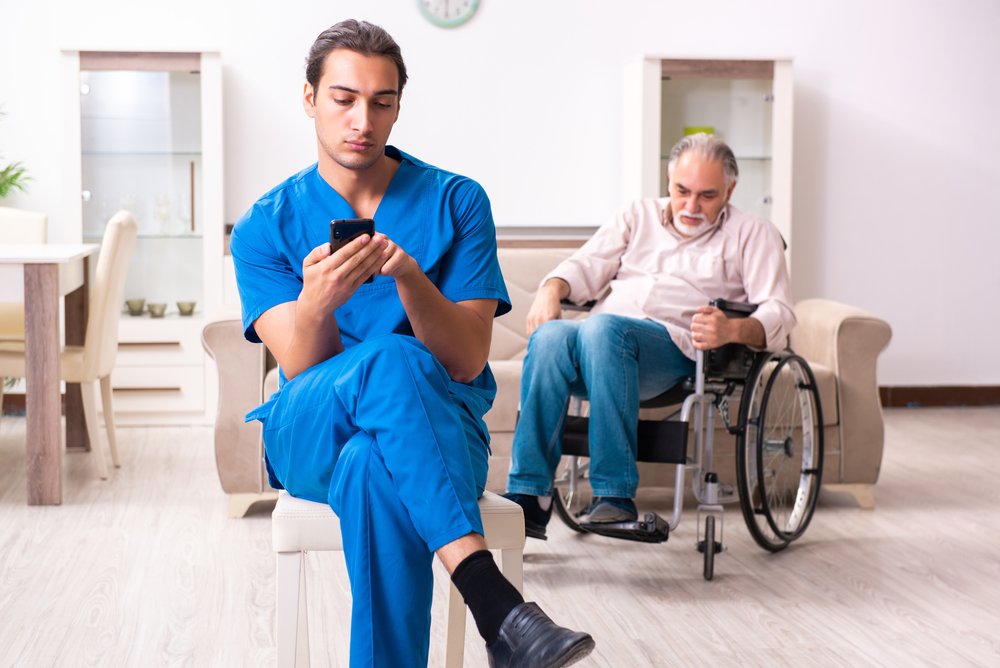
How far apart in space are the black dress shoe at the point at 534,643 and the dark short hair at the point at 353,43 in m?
0.82

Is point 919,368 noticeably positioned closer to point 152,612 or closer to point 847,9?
point 847,9

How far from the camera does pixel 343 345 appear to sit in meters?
1.86

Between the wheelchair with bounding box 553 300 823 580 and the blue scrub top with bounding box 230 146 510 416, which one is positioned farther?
the wheelchair with bounding box 553 300 823 580

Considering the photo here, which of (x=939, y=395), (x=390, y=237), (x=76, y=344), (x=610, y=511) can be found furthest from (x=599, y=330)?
(x=939, y=395)

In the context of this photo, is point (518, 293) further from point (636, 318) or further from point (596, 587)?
point (596, 587)

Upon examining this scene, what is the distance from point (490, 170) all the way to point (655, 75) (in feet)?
A: 2.61

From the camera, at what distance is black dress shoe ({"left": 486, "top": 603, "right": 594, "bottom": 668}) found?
5.11ft

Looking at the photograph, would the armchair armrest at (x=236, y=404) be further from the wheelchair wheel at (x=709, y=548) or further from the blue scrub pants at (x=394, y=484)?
the blue scrub pants at (x=394, y=484)

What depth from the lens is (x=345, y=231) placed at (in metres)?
1.65

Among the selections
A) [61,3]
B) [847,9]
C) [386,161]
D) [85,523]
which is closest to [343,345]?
[386,161]

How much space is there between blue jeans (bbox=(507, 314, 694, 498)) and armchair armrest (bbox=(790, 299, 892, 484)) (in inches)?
33.3

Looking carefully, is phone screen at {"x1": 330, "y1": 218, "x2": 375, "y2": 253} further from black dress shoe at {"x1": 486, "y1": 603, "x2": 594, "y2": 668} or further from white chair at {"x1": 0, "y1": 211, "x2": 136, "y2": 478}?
white chair at {"x1": 0, "y1": 211, "x2": 136, "y2": 478}

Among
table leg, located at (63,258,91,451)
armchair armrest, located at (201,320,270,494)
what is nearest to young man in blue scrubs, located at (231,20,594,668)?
armchair armrest, located at (201,320,270,494)

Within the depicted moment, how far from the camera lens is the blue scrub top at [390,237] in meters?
1.85
